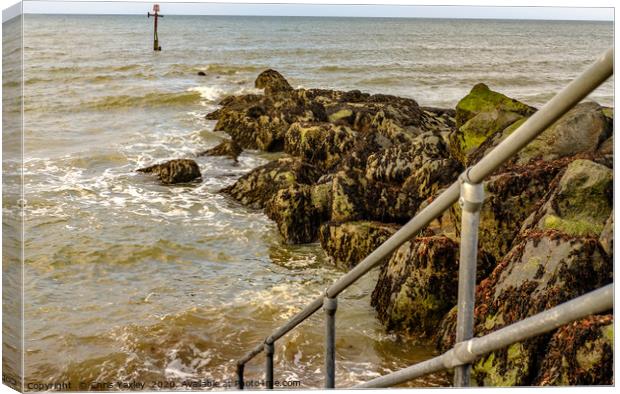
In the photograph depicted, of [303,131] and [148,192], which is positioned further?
[303,131]

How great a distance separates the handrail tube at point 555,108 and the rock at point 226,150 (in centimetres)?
1135

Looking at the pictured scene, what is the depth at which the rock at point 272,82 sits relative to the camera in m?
18.2

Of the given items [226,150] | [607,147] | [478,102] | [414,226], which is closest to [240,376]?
[414,226]

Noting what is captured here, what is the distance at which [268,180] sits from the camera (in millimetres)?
10484

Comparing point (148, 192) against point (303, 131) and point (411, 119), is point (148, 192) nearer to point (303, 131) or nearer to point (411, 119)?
point (303, 131)

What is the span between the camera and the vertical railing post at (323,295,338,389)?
115 inches

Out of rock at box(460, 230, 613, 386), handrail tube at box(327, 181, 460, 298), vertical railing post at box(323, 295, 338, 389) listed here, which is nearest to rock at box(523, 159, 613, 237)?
rock at box(460, 230, 613, 386)

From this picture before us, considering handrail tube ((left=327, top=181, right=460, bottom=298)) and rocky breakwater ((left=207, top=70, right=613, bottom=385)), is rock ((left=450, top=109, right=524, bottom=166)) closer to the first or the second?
rocky breakwater ((left=207, top=70, right=613, bottom=385))

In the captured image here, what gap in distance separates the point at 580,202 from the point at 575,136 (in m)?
1.49

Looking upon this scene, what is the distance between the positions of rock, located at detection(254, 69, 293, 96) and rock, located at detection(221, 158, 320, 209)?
7398 millimetres

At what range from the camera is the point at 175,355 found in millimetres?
5914

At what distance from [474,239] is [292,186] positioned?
765cm

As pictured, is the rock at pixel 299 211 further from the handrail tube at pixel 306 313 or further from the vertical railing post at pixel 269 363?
the handrail tube at pixel 306 313

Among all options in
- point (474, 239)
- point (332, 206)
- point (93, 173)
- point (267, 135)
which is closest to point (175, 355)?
point (332, 206)
